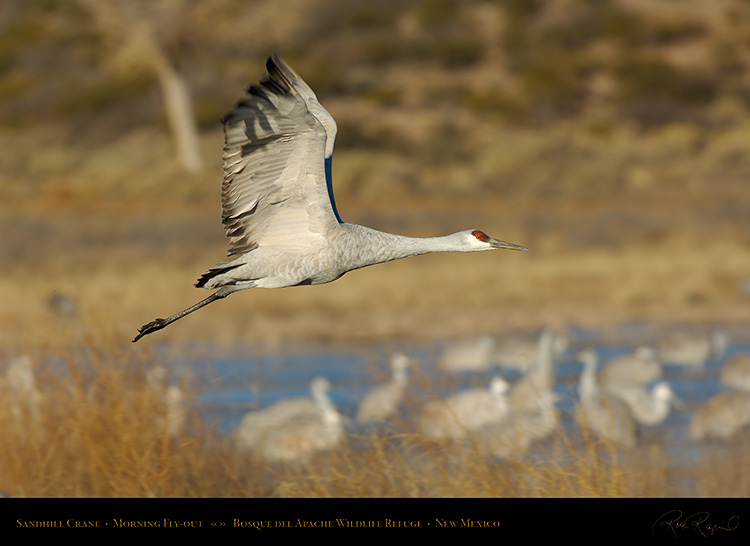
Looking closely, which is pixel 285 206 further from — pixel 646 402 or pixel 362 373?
pixel 362 373

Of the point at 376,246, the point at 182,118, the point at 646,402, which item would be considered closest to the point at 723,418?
the point at 646,402

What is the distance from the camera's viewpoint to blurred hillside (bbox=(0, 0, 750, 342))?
20.1m

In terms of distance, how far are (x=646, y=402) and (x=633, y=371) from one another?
4.40 feet

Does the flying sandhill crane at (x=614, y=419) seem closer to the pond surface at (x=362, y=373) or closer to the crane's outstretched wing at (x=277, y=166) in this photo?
the pond surface at (x=362, y=373)

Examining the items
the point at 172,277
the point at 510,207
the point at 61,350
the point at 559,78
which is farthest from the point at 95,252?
the point at 559,78

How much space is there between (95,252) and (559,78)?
76.7 feet

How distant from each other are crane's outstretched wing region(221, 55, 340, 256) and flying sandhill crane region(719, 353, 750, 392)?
20.7ft

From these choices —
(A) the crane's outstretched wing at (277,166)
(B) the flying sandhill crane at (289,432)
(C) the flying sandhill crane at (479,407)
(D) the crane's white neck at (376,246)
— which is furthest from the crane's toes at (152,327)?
(C) the flying sandhill crane at (479,407)

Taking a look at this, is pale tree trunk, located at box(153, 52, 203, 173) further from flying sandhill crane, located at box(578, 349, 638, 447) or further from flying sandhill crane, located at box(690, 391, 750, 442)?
flying sandhill crane, located at box(690, 391, 750, 442)

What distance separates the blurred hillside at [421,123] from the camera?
20.1 m

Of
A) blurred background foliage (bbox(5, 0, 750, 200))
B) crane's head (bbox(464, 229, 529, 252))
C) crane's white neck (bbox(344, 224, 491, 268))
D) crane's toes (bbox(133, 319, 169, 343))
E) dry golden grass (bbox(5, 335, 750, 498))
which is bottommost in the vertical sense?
blurred background foliage (bbox(5, 0, 750, 200))

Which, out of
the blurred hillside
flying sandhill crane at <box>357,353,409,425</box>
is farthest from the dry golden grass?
the blurred hillside

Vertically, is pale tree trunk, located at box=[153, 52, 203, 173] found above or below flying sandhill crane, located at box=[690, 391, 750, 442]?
below

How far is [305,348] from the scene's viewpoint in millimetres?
14352
